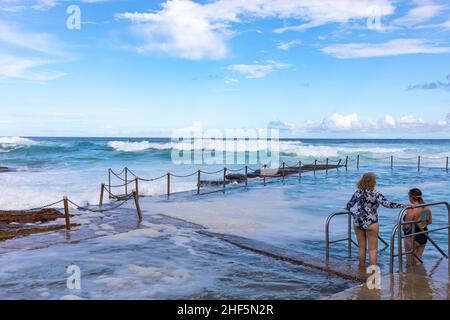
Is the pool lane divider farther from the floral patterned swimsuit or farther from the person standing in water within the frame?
the floral patterned swimsuit

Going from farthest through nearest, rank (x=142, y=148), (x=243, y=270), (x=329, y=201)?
(x=142, y=148) < (x=329, y=201) < (x=243, y=270)

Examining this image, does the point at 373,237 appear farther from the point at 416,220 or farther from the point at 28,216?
the point at 28,216

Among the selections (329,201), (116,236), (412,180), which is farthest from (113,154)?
(116,236)

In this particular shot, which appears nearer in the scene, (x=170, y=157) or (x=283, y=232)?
(x=283, y=232)

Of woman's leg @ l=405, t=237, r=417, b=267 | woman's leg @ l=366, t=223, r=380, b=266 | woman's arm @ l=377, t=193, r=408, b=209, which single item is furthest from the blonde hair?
woman's leg @ l=405, t=237, r=417, b=267

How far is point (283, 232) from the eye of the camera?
36.9 feet

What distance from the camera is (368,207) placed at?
6.84 metres

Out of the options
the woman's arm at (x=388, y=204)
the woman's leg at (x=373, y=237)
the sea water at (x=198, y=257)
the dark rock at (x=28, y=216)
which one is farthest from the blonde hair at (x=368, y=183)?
the dark rock at (x=28, y=216)

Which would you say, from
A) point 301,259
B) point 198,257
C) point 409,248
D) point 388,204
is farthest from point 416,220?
point 198,257

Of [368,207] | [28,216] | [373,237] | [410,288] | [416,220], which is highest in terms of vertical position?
[368,207]

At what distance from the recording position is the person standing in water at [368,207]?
22.2ft
